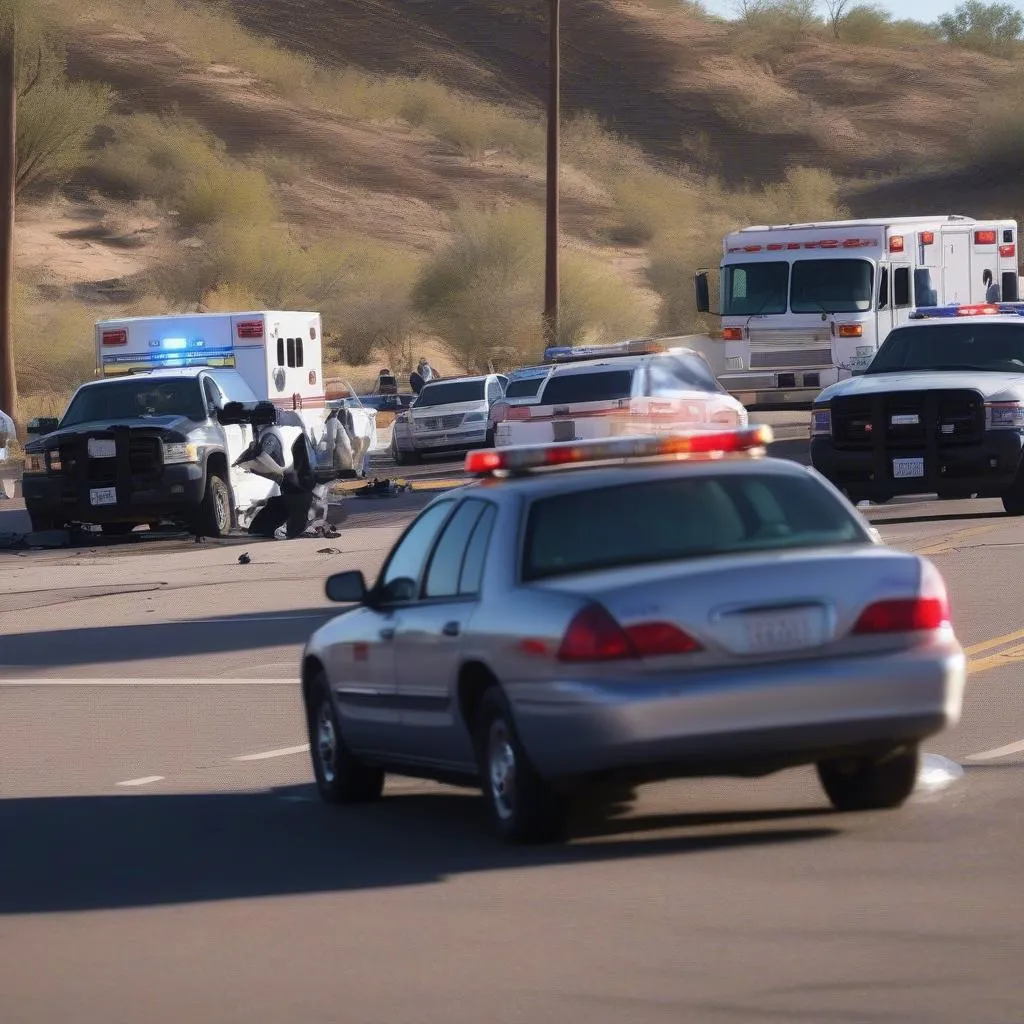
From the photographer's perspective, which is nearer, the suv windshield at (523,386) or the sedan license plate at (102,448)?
the sedan license plate at (102,448)

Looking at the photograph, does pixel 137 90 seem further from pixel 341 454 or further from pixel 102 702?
pixel 102 702

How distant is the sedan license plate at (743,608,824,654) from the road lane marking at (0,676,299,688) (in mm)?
6696

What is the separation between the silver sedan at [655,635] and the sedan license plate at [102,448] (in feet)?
54.1

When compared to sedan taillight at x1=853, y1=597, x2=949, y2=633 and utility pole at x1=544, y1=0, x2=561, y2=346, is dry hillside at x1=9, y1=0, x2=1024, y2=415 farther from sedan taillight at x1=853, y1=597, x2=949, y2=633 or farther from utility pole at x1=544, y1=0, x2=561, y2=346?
sedan taillight at x1=853, y1=597, x2=949, y2=633

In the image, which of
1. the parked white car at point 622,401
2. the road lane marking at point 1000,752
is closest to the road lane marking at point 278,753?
the road lane marking at point 1000,752

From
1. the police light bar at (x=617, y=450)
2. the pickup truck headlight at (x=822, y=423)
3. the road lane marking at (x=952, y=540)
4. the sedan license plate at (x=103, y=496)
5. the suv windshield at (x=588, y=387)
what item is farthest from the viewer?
the suv windshield at (x=588, y=387)

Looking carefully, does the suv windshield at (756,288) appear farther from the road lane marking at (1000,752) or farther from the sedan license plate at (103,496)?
the road lane marking at (1000,752)

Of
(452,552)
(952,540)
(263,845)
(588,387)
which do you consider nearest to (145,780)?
(263,845)

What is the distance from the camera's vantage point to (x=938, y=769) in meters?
9.77

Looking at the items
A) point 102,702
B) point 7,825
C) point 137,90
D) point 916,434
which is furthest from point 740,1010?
point 137,90

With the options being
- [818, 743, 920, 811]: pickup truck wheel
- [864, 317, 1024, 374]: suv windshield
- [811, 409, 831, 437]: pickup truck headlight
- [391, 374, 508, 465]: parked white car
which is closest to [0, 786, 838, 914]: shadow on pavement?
[818, 743, 920, 811]: pickup truck wheel

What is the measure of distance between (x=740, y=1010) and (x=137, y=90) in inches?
3514

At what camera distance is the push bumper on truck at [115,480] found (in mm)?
25406

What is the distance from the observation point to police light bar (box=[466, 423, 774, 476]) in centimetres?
902
